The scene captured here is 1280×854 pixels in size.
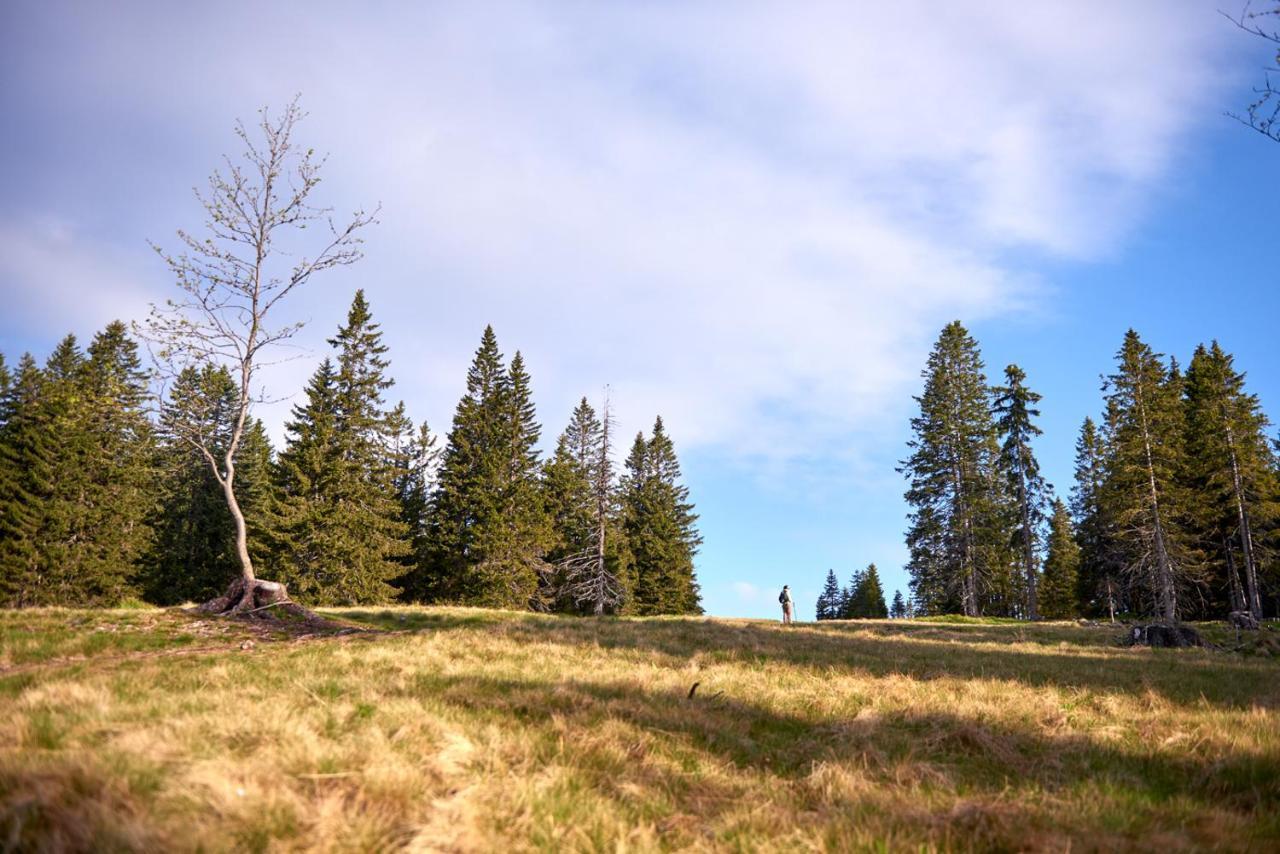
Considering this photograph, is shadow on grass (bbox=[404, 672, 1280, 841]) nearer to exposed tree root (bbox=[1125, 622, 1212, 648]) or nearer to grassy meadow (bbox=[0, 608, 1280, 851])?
grassy meadow (bbox=[0, 608, 1280, 851])

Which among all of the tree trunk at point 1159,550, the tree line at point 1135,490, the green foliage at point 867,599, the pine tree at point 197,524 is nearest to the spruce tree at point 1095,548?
the tree line at point 1135,490

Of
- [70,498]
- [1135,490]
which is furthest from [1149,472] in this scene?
[70,498]

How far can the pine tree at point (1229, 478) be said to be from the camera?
38.1 meters

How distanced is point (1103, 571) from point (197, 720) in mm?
65369

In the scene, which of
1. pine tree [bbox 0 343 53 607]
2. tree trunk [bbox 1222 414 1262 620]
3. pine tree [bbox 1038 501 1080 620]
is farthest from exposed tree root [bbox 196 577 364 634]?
pine tree [bbox 1038 501 1080 620]

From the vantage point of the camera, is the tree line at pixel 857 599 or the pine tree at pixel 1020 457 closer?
the pine tree at pixel 1020 457

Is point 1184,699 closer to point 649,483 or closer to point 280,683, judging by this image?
point 280,683

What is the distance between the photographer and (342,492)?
3938 cm

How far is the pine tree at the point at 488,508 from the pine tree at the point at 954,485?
28060 millimetres

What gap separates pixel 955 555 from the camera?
42562 mm

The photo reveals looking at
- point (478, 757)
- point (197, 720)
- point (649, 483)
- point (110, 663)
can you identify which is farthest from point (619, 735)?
point (649, 483)

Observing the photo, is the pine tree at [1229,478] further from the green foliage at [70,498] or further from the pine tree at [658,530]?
the green foliage at [70,498]

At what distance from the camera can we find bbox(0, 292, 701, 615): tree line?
1542 inches

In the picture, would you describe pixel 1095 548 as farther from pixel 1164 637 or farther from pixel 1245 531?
pixel 1164 637
